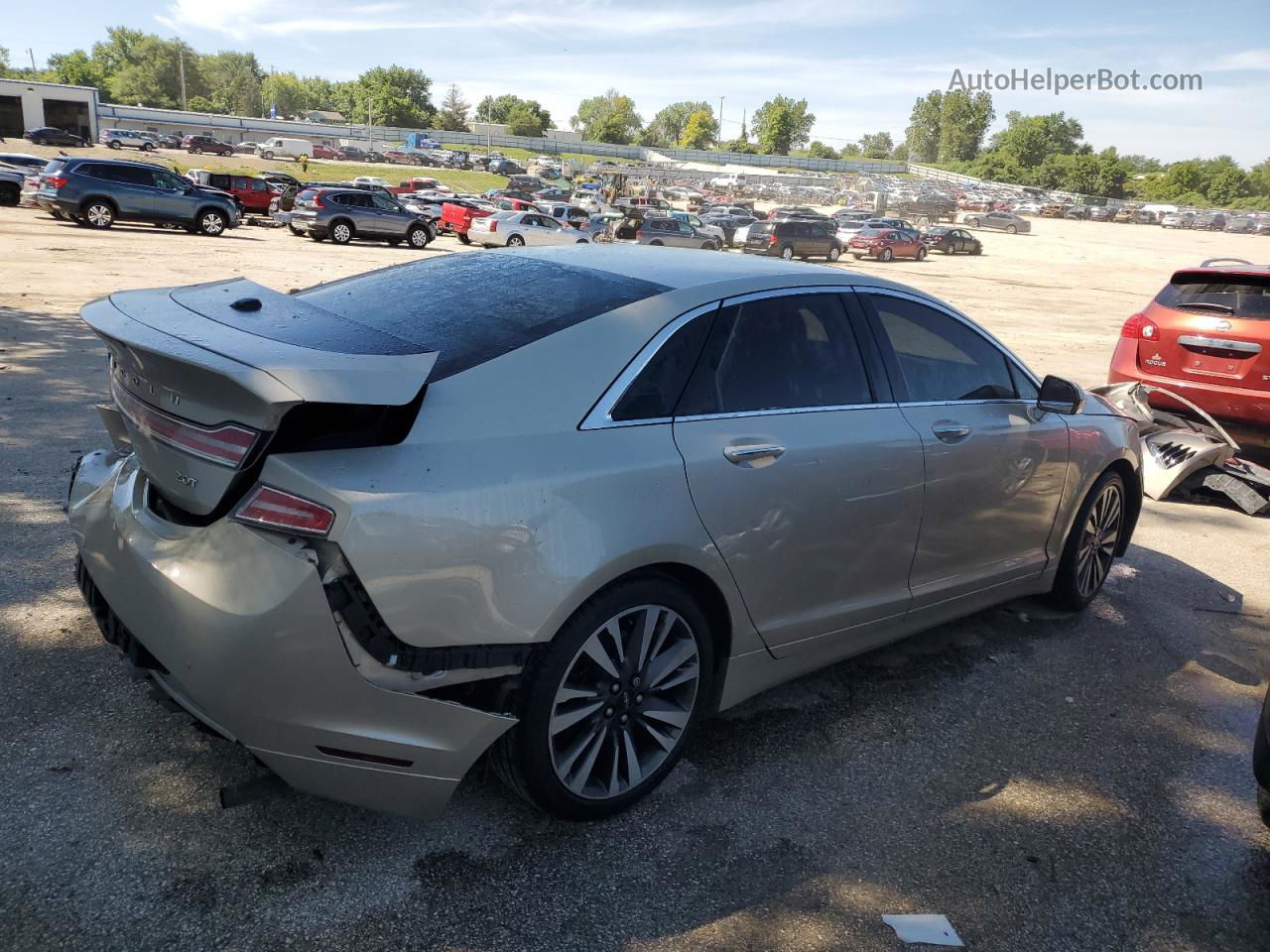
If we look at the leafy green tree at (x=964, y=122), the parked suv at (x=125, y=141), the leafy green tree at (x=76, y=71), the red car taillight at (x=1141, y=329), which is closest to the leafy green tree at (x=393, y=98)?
the leafy green tree at (x=76, y=71)

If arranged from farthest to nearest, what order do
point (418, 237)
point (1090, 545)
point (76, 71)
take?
point (76, 71), point (418, 237), point (1090, 545)

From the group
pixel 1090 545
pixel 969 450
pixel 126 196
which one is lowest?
pixel 1090 545

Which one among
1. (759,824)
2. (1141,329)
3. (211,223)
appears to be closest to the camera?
(759,824)

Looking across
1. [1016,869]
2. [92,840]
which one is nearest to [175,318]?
[92,840]

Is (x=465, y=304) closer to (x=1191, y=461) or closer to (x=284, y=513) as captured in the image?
(x=284, y=513)

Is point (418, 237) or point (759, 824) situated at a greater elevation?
point (418, 237)

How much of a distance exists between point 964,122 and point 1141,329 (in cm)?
17081

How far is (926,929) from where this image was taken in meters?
2.53

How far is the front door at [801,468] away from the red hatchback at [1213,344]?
557cm

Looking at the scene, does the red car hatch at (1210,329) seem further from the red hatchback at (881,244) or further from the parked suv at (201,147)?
the parked suv at (201,147)

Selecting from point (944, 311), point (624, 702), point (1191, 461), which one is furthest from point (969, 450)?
point (1191, 461)

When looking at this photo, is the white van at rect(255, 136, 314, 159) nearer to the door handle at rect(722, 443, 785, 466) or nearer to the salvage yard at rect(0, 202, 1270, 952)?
the salvage yard at rect(0, 202, 1270, 952)

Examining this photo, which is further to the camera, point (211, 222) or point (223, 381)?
point (211, 222)

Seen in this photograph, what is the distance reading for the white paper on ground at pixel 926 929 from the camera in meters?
2.49
